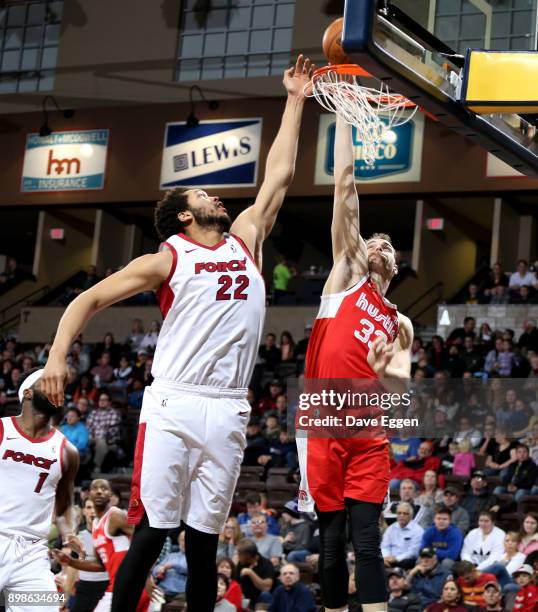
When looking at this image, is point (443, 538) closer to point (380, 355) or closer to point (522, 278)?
point (380, 355)

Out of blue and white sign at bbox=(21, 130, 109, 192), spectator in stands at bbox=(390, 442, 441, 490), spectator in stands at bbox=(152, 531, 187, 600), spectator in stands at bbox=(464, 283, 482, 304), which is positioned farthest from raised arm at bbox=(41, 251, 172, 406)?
blue and white sign at bbox=(21, 130, 109, 192)

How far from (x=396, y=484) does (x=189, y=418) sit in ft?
27.7

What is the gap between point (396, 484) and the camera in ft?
41.4

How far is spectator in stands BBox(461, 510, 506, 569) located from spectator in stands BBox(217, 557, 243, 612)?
233cm

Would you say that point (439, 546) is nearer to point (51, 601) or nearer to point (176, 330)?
point (51, 601)

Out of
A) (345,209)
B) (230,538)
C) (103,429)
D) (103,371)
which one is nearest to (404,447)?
(230,538)

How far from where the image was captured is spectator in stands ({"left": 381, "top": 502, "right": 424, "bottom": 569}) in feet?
35.8

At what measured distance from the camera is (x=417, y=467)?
12.7 m

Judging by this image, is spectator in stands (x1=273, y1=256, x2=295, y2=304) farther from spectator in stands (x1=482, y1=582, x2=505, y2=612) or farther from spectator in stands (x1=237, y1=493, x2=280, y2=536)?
spectator in stands (x1=482, y1=582, x2=505, y2=612)

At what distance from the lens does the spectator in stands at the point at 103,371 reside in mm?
19312

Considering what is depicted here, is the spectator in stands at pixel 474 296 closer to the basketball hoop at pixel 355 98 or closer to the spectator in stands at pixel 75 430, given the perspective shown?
the spectator in stands at pixel 75 430

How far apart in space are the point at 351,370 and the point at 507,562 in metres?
5.47

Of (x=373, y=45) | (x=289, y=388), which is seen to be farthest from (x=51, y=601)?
(x=289, y=388)

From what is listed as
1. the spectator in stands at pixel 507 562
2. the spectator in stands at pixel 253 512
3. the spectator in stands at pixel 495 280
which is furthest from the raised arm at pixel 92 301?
the spectator in stands at pixel 495 280
